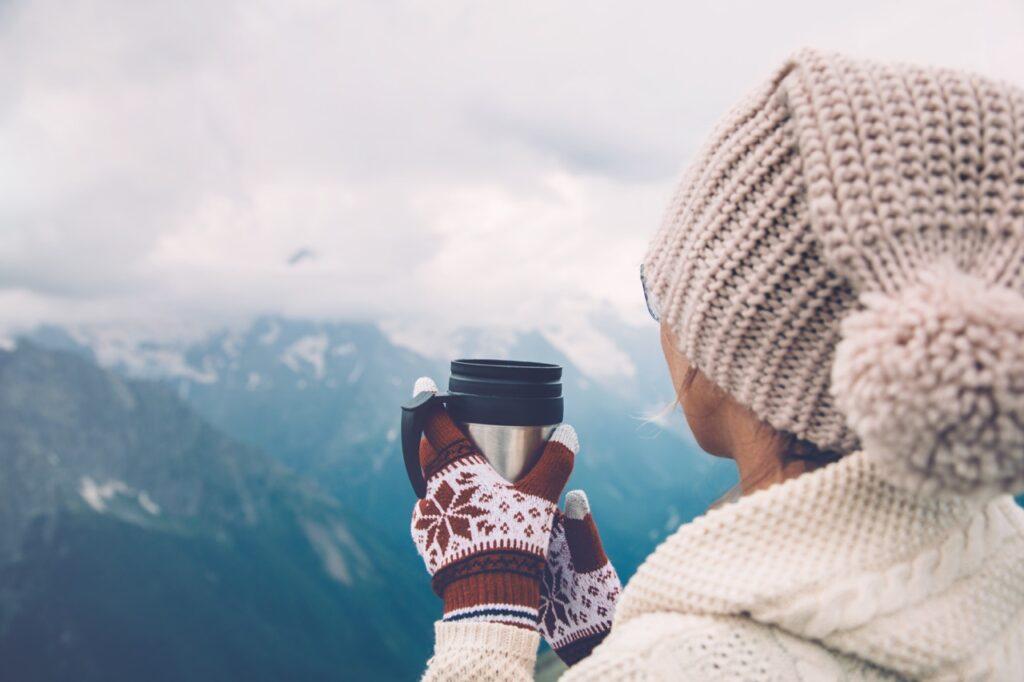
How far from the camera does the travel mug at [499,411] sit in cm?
231

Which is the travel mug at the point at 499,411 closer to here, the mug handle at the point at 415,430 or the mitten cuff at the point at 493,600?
the mug handle at the point at 415,430

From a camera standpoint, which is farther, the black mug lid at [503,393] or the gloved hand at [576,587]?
the gloved hand at [576,587]

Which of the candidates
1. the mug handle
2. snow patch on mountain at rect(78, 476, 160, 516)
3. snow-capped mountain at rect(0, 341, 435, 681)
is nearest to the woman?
the mug handle

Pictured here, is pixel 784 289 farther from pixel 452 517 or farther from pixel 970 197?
pixel 452 517

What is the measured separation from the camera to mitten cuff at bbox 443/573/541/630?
2000mm

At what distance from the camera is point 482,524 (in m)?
2.18

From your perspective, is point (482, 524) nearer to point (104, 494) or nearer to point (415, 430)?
point (415, 430)

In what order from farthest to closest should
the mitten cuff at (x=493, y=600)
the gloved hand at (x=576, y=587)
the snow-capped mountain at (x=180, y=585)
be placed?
the snow-capped mountain at (x=180, y=585)
the gloved hand at (x=576, y=587)
the mitten cuff at (x=493, y=600)

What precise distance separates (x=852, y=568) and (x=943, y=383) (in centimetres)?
48

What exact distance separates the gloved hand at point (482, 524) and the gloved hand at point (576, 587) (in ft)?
0.94

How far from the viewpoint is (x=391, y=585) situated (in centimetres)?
17925

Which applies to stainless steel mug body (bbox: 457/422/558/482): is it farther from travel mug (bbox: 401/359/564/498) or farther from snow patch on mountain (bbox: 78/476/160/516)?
snow patch on mountain (bbox: 78/476/160/516)

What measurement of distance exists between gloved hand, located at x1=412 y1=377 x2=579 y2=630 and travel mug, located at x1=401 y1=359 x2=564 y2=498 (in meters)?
0.04

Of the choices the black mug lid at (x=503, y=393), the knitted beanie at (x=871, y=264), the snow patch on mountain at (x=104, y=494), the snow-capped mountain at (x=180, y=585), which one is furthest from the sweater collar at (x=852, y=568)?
the snow patch on mountain at (x=104, y=494)
